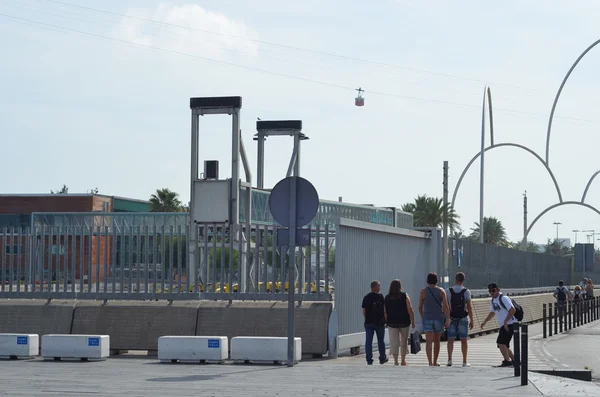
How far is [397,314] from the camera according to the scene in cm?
1830

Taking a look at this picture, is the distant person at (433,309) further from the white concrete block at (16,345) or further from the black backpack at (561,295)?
the black backpack at (561,295)

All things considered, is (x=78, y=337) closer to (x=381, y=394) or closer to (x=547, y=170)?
(x=381, y=394)

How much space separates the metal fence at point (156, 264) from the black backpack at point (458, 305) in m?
2.19

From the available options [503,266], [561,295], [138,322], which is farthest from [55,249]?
[561,295]

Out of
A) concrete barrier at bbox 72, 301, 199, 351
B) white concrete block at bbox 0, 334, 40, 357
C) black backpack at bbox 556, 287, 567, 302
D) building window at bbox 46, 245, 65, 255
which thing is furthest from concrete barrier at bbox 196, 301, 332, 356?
black backpack at bbox 556, 287, 567, 302

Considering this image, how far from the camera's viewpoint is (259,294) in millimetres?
20172

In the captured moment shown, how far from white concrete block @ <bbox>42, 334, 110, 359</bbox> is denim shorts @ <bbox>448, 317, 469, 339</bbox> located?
18.9 feet

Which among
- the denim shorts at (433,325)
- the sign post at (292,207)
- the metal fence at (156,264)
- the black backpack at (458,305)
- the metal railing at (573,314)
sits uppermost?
the sign post at (292,207)

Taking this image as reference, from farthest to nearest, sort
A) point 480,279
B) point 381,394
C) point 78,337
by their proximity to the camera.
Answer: point 480,279 → point 78,337 → point 381,394

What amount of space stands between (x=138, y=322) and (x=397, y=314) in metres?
4.89

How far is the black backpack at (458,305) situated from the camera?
1881 centimetres

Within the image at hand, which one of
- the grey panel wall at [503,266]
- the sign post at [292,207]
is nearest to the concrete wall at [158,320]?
the sign post at [292,207]

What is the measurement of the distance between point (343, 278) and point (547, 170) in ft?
157

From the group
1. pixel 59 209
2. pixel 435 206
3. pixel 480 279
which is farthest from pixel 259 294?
pixel 59 209
